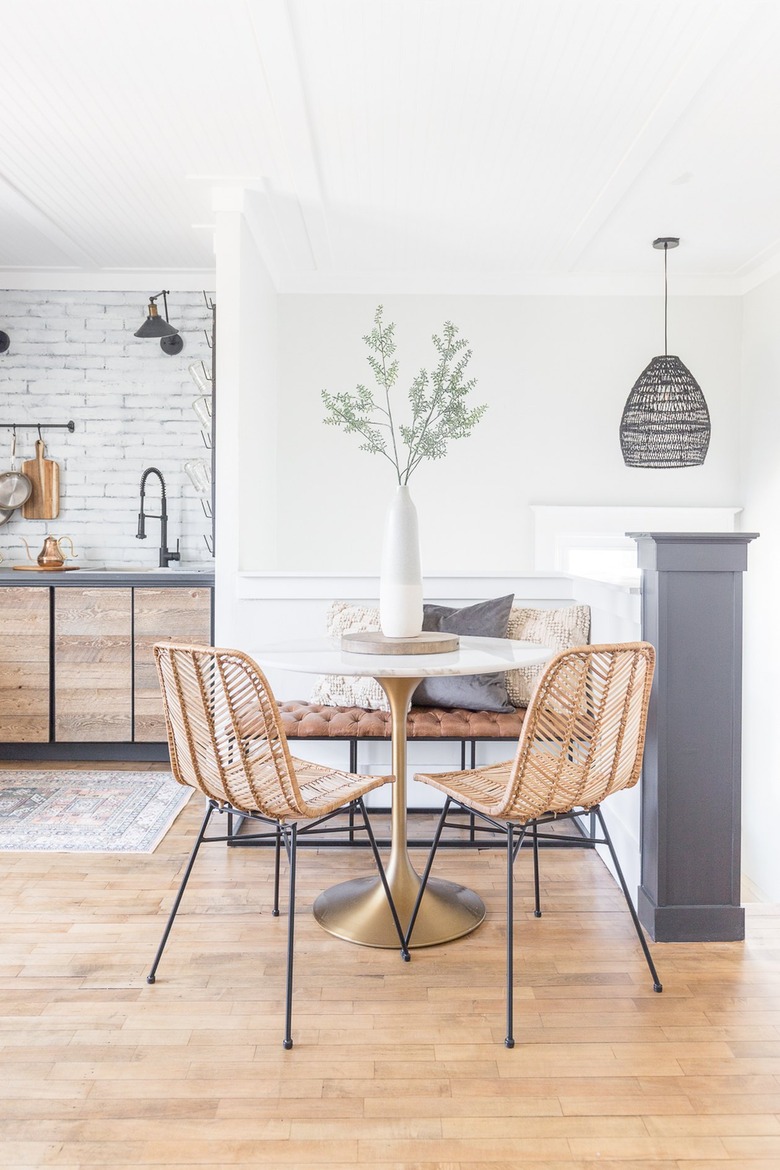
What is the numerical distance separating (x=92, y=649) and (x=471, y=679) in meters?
1.87

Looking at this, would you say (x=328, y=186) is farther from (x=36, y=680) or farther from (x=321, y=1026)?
(x=321, y=1026)

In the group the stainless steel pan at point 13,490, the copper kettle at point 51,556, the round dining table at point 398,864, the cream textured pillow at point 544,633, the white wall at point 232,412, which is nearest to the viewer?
the round dining table at point 398,864

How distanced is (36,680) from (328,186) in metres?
2.53

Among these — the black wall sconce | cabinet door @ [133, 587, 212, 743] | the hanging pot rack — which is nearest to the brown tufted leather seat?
cabinet door @ [133, 587, 212, 743]

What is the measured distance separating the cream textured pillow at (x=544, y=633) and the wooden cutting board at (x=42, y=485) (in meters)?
2.72

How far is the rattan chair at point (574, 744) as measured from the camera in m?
1.83

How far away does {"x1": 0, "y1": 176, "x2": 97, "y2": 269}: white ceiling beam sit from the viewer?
142 inches

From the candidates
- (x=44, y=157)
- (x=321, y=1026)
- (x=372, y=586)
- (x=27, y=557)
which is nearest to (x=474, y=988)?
(x=321, y=1026)

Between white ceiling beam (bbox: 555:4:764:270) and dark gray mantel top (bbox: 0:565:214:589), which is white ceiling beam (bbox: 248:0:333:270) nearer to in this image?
white ceiling beam (bbox: 555:4:764:270)

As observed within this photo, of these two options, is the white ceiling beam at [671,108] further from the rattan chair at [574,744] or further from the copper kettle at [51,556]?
the copper kettle at [51,556]

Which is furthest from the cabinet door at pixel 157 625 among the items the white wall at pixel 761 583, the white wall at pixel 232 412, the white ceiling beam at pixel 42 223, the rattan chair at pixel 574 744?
the white wall at pixel 761 583

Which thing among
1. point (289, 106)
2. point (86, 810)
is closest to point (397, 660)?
point (86, 810)

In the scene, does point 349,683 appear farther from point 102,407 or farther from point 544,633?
point 102,407

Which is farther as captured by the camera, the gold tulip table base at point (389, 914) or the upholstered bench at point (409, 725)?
the upholstered bench at point (409, 725)
